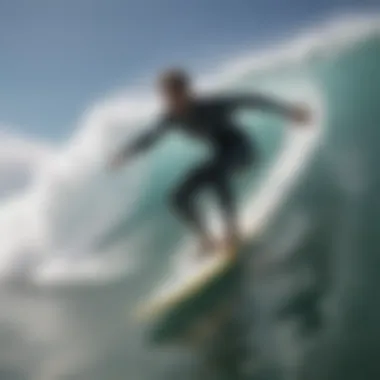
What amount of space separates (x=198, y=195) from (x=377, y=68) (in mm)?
421

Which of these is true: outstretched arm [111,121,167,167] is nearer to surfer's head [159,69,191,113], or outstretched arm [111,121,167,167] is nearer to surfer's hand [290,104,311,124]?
surfer's head [159,69,191,113]

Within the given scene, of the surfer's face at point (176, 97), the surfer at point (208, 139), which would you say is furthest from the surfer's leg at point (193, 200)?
the surfer's face at point (176, 97)

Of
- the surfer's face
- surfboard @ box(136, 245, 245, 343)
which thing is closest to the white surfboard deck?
surfboard @ box(136, 245, 245, 343)

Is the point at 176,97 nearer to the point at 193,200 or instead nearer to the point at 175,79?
the point at 175,79

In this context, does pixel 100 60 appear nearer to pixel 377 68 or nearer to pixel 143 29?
pixel 143 29

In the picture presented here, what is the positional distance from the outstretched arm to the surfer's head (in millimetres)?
45

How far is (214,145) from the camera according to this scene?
1279 millimetres

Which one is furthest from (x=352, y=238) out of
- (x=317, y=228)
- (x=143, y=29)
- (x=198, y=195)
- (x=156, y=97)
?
(x=143, y=29)

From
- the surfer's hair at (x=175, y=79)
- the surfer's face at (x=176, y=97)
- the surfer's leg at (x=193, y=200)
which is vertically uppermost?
the surfer's hair at (x=175, y=79)

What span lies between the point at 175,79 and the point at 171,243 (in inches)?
12.1

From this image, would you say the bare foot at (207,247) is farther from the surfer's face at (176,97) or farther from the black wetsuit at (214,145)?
the surfer's face at (176,97)

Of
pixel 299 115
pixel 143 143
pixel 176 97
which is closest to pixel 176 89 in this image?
pixel 176 97

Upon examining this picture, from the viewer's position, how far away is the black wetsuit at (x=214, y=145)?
1264mm

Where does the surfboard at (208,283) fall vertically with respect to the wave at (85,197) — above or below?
below
